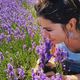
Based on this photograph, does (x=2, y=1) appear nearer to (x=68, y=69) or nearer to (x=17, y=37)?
(x=17, y=37)

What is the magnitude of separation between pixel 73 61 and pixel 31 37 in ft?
5.17

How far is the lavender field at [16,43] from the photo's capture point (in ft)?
12.1

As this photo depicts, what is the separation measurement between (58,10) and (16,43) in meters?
1.76

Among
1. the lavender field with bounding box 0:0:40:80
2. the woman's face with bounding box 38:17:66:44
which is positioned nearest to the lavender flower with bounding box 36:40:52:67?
the woman's face with bounding box 38:17:66:44

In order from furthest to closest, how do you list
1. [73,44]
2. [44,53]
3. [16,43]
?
[16,43]
[73,44]
[44,53]

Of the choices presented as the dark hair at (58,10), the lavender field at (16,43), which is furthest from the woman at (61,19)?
the lavender field at (16,43)

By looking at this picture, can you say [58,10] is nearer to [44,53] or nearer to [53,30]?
[53,30]

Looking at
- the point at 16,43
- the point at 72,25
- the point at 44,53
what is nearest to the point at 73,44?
the point at 72,25

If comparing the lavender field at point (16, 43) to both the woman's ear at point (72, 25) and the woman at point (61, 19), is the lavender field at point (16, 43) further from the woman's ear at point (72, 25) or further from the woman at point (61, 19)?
the woman's ear at point (72, 25)

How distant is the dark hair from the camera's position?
288 cm

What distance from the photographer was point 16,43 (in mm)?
4551

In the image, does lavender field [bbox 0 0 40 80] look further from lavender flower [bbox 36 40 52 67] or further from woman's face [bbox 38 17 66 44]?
woman's face [bbox 38 17 66 44]

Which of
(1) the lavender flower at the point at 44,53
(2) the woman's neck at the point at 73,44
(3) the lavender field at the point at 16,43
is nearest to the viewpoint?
(1) the lavender flower at the point at 44,53

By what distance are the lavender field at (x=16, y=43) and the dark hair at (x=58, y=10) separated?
52 centimetres
